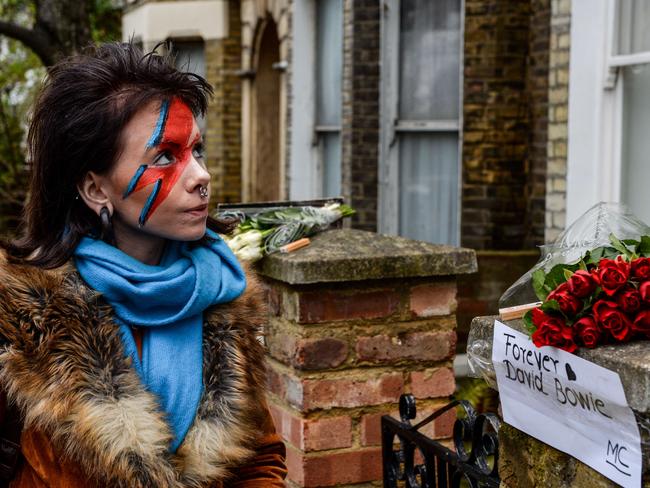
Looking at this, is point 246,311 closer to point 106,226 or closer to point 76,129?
point 106,226

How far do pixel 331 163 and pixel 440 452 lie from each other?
266 inches

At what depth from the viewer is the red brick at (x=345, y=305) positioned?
10.6ft

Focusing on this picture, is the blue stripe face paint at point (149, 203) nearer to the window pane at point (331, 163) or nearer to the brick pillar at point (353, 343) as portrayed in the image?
the brick pillar at point (353, 343)

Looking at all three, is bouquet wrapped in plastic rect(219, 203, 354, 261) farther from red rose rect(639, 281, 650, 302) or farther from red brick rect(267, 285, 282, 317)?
red rose rect(639, 281, 650, 302)

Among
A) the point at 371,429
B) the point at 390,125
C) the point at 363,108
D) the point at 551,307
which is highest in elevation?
the point at 363,108

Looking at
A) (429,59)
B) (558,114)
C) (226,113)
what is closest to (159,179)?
(558,114)

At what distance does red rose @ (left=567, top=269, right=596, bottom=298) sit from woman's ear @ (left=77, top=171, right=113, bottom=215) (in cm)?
103

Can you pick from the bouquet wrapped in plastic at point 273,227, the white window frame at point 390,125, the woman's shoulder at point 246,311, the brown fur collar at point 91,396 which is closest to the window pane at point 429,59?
the white window frame at point 390,125

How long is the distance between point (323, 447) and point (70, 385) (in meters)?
1.34

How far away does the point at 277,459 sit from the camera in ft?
8.00

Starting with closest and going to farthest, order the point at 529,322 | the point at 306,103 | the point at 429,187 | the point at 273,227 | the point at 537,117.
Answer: the point at 529,322
the point at 273,227
the point at 537,117
the point at 429,187
the point at 306,103

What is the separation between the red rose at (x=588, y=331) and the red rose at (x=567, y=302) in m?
0.02

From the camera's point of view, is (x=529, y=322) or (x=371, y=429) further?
(x=371, y=429)

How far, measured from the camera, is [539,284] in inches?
76.7
